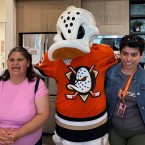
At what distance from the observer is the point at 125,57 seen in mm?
1483

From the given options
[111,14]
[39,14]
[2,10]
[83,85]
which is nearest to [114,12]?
[111,14]

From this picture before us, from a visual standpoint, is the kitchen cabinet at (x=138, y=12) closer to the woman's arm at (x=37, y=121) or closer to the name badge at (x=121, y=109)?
the name badge at (x=121, y=109)

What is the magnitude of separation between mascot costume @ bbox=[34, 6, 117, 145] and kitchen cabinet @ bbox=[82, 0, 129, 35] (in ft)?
5.38

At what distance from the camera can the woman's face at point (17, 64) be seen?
1570 millimetres

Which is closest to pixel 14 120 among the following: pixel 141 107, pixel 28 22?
pixel 141 107

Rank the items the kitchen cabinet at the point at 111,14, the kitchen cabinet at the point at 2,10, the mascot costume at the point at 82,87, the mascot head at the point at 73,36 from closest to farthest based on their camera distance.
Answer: the mascot head at the point at 73,36
the mascot costume at the point at 82,87
the kitchen cabinet at the point at 111,14
the kitchen cabinet at the point at 2,10

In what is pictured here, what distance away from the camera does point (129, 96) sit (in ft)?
4.83

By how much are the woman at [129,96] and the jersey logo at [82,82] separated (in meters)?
0.13

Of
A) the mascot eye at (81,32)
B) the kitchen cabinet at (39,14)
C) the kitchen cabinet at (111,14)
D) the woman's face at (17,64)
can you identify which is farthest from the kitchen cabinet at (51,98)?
the mascot eye at (81,32)

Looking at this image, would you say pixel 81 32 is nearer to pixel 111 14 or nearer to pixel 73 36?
pixel 73 36

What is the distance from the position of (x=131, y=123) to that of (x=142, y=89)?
23cm

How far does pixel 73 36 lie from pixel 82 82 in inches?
12.3

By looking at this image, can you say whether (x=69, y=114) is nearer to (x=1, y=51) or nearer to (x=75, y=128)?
(x=75, y=128)

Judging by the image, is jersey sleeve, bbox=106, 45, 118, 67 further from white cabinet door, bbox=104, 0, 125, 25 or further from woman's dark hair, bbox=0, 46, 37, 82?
white cabinet door, bbox=104, 0, 125, 25
